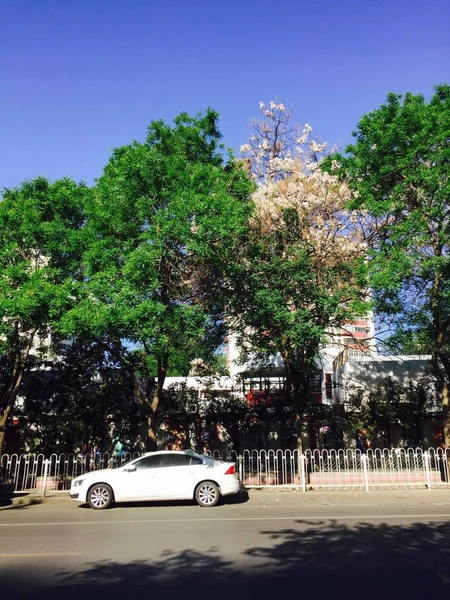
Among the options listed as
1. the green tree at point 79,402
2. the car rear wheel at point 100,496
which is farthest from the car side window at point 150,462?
the green tree at point 79,402

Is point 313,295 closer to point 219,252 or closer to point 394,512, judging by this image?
point 219,252

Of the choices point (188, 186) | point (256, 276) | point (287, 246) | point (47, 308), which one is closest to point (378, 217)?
point (287, 246)

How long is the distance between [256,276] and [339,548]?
346 inches

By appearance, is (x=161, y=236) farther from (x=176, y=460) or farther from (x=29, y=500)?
(x=29, y=500)

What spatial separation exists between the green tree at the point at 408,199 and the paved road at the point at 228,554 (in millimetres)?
6407

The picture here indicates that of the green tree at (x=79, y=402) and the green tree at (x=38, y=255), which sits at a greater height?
the green tree at (x=38, y=255)

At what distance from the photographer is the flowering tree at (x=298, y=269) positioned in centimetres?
1421

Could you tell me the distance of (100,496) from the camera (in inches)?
452

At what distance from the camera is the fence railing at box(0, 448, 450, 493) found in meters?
14.8

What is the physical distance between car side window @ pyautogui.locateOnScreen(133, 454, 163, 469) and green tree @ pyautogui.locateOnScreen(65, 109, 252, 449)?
108 inches

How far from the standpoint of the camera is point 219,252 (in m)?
12.6

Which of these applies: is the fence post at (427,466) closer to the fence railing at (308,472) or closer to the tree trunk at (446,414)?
the fence railing at (308,472)

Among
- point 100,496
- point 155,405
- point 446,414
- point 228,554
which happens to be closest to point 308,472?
point 446,414

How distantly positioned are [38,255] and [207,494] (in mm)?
8212
